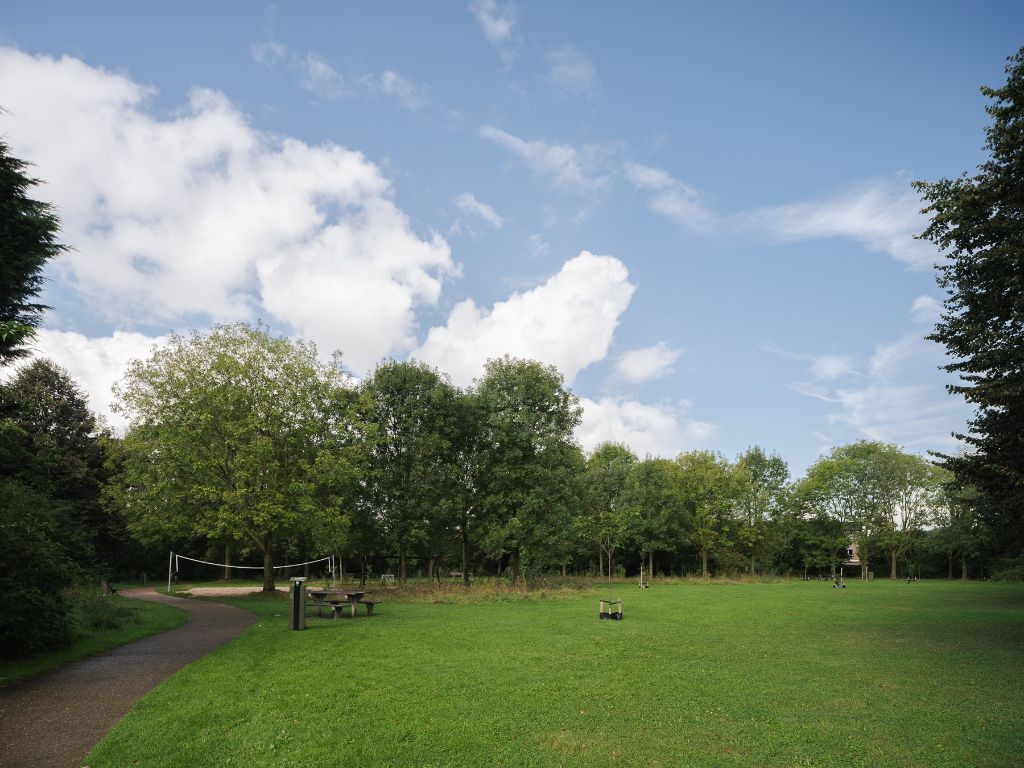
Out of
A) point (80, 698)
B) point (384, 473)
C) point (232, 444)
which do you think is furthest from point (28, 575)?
point (384, 473)

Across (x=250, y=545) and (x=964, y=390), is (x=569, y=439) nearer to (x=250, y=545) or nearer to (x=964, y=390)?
(x=250, y=545)

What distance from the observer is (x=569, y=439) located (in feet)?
137

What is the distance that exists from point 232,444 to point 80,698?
70.6 ft

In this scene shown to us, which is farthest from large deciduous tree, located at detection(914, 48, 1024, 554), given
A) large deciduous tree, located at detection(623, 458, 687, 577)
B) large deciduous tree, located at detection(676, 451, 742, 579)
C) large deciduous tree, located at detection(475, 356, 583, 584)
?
large deciduous tree, located at detection(676, 451, 742, 579)

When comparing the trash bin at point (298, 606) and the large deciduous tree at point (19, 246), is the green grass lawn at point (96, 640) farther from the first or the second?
the large deciduous tree at point (19, 246)

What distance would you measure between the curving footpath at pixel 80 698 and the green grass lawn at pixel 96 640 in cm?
33

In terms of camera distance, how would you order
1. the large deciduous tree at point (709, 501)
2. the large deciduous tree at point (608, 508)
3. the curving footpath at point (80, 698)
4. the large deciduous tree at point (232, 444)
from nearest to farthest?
the curving footpath at point (80, 698), the large deciduous tree at point (232, 444), the large deciduous tree at point (608, 508), the large deciduous tree at point (709, 501)

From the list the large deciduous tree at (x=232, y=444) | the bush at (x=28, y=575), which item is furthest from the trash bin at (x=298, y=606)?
the large deciduous tree at (x=232, y=444)

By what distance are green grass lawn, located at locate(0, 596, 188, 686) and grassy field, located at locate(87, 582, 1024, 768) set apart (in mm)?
2943

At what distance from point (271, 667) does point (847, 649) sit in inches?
510

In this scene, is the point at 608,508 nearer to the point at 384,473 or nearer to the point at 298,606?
the point at 384,473

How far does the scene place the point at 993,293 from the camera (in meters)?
13.9

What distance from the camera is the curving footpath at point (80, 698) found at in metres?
7.04

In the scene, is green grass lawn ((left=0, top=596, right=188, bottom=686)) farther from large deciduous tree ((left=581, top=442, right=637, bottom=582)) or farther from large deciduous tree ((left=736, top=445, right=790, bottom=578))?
large deciduous tree ((left=736, top=445, right=790, bottom=578))
